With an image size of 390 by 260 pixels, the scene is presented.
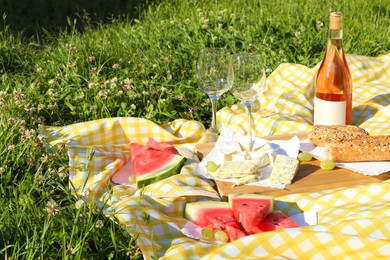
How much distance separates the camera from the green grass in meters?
3.13

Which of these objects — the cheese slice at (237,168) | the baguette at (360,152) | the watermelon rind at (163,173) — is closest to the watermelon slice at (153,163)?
the watermelon rind at (163,173)

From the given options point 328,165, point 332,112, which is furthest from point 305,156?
point 332,112

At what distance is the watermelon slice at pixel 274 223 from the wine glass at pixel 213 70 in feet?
3.44

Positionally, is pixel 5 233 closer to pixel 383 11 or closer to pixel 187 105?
pixel 187 105

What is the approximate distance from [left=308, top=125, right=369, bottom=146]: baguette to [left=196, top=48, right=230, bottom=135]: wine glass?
57 centimetres

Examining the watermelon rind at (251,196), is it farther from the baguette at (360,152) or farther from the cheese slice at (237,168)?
the baguette at (360,152)

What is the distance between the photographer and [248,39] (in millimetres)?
6176

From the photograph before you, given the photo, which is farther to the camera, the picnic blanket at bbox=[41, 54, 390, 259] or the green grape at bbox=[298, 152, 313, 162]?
the green grape at bbox=[298, 152, 313, 162]

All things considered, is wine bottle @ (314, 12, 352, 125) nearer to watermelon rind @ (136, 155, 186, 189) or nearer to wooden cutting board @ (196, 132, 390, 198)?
wooden cutting board @ (196, 132, 390, 198)

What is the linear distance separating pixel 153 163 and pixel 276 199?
2.40 feet

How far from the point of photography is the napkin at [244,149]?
3.58 metres

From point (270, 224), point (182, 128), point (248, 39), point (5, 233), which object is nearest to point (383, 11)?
point (248, 39)

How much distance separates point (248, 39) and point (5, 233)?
3.56 metres

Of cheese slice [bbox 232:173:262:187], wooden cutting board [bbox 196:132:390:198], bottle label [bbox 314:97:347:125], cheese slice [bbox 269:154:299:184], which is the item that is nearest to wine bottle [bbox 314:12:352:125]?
bottle label [bbox 314:97:347:125]
